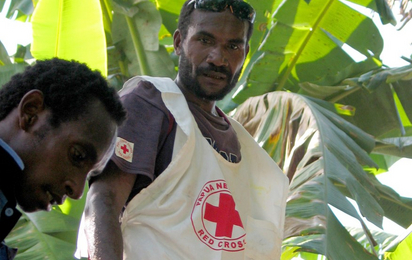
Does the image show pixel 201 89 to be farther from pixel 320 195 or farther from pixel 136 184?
pixel 320 195

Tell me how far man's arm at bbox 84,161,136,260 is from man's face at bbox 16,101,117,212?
0.28 metres

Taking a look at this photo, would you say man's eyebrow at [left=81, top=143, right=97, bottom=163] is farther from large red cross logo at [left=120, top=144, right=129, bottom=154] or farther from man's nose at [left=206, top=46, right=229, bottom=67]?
man's nose at [left=206, top=46, right=229, bottom=67]

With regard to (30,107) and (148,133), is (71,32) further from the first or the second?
(30,107)

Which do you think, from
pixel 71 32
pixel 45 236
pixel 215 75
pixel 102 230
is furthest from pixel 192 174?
pixel 71 32

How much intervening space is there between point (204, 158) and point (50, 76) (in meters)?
0.74

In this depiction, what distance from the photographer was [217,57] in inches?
102

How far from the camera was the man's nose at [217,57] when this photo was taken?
260 centimetres

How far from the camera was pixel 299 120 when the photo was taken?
157 inches

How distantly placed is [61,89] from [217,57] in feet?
3.26

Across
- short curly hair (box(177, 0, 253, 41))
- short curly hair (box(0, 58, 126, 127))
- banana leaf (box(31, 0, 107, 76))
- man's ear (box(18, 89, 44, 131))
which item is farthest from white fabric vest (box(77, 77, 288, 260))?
banana leaf (box(31, 0, 107, 76))

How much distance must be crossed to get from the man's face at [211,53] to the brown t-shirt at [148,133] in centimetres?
15

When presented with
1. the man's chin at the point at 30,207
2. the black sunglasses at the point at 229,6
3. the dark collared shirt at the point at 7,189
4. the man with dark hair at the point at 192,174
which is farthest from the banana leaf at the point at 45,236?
the dark collared shirt at the point at 7,189

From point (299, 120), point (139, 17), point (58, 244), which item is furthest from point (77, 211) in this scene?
point (139, 17)

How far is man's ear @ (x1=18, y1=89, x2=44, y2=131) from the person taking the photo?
5.38 ft
